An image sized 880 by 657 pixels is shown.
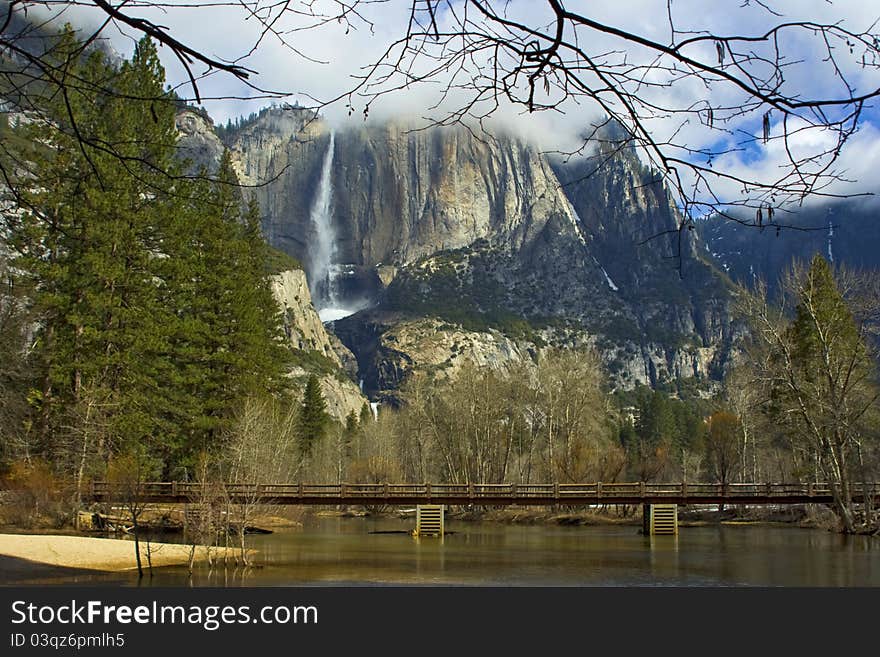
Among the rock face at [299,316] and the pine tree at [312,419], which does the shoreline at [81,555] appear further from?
the rock face at [299,316]

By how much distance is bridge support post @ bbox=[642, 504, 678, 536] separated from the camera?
119 ft

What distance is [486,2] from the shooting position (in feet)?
9.50

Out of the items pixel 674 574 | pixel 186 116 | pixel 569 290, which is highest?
pixel 186 116

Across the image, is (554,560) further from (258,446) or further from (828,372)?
(258,446)

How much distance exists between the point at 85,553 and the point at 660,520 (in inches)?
935

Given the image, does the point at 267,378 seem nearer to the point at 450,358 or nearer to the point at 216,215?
the point at 216,215

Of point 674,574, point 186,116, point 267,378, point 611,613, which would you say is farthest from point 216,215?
point 186,116

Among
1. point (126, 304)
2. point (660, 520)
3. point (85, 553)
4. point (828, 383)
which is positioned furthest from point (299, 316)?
point (85, 553)

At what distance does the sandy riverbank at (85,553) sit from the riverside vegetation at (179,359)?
104 centimetres

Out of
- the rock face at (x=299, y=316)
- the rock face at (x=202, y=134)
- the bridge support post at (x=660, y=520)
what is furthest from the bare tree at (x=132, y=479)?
the rock face at (x=202, y=134)

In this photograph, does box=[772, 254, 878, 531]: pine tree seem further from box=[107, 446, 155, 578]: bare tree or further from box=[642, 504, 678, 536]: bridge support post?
box=[107, 446, 155, 578]: bare tree

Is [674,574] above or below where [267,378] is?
below

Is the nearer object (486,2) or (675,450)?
(486,2)

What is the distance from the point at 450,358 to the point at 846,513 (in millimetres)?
141967
